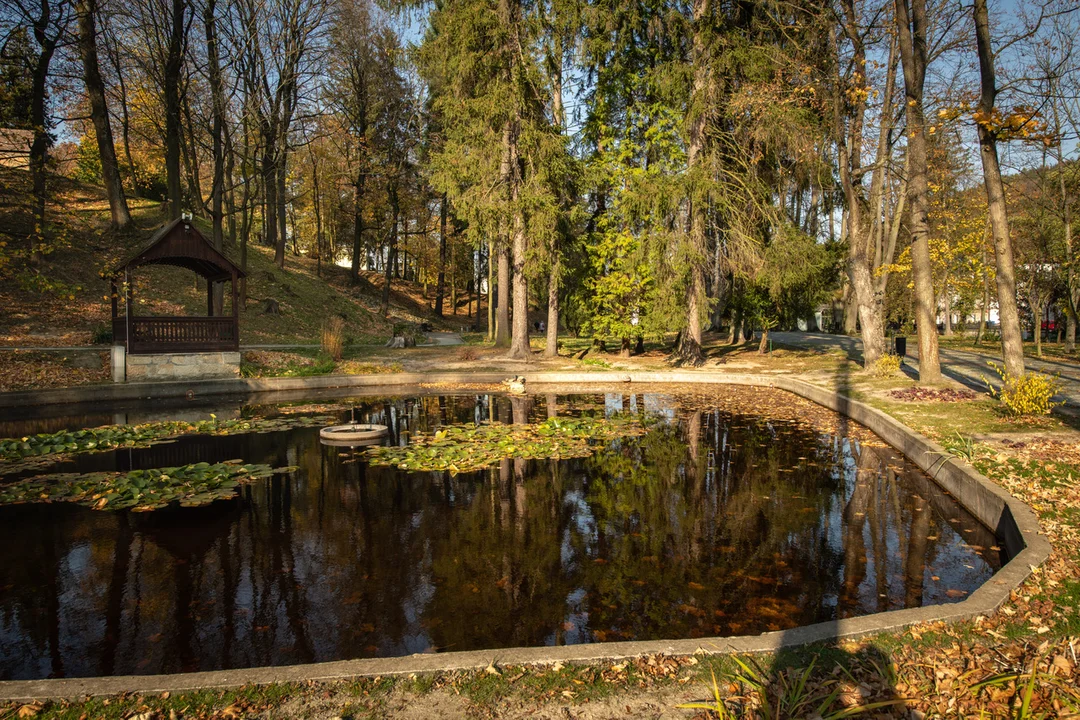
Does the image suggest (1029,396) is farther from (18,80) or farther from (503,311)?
(18,80)

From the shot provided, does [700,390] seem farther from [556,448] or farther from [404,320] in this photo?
[404,320]

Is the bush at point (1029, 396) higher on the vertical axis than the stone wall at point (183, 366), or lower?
lower

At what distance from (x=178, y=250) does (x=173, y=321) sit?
6.31 ft

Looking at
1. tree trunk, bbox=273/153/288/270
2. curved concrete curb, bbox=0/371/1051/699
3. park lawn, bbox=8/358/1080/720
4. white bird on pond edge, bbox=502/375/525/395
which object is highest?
tree trunk, bbox=273/153/288/270

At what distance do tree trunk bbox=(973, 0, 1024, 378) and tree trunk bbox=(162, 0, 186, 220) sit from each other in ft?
76.4

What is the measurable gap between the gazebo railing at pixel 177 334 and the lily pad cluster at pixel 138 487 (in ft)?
31.2

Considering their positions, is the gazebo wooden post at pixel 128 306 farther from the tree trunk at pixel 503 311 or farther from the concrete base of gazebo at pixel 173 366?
the tree trunk at pixel 503 311

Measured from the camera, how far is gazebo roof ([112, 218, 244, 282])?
1655cm

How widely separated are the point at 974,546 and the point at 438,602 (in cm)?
495

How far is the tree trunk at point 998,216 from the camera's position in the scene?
36.3 feet

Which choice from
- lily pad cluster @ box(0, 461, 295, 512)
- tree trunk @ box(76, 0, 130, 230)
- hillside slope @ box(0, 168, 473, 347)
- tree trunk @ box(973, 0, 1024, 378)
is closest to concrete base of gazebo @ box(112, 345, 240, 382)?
hillside slope @ box(0, 168, 473, 347)

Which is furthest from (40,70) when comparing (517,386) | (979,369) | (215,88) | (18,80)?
(979,369)

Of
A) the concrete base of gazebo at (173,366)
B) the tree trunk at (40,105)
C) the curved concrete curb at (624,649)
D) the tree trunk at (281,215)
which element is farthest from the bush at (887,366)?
the tree trunk at (281,215)

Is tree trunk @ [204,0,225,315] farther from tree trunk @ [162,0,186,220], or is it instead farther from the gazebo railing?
the gazebo railing
